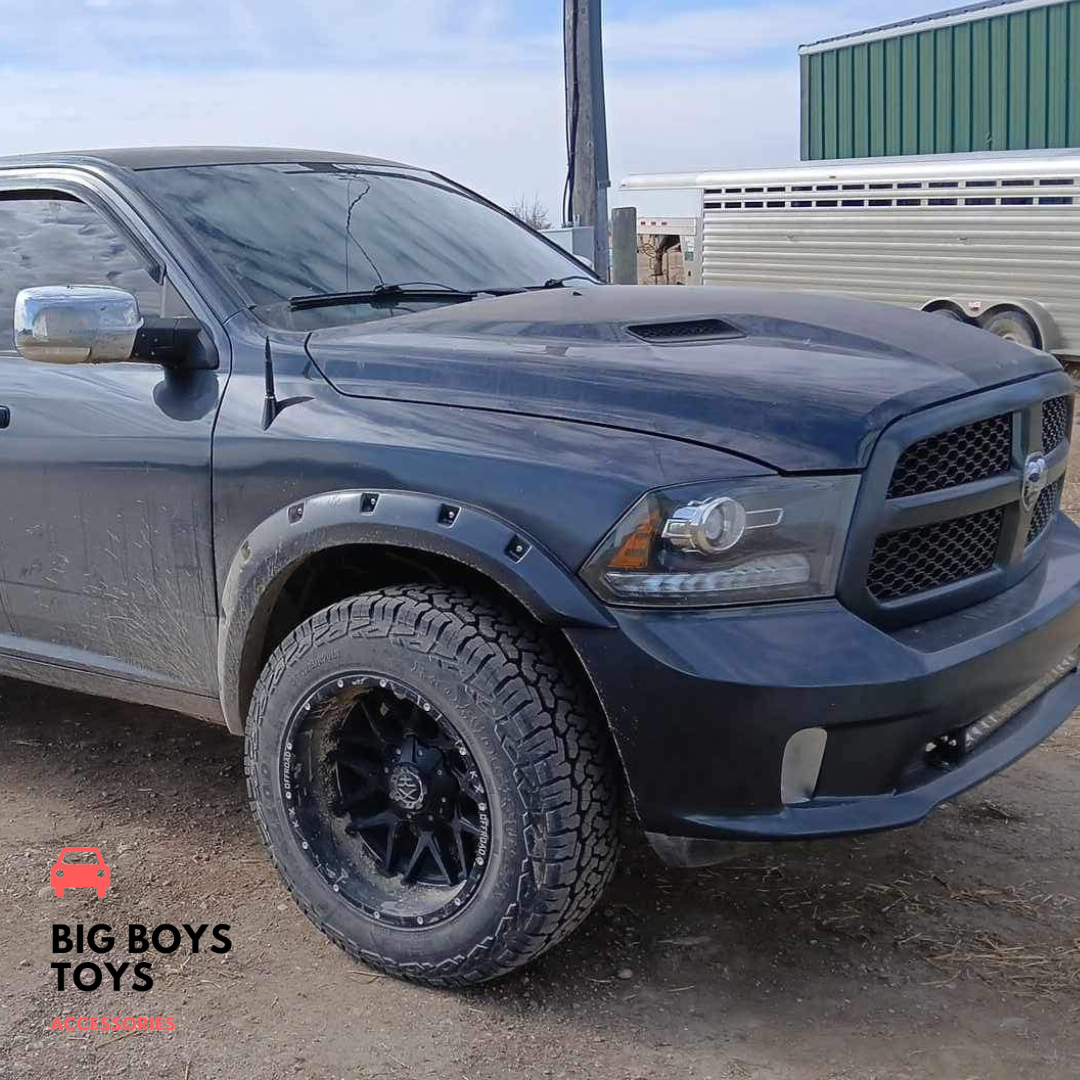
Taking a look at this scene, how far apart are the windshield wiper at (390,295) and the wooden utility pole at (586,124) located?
4.12 meters

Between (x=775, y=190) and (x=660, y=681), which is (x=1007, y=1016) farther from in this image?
(x=775, y=190)

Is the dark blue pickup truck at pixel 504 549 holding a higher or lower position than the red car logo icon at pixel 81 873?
higher

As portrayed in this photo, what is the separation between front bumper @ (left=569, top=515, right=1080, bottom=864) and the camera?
2.56 m

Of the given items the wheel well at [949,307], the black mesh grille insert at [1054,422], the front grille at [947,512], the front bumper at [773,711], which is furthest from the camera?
the wheel well at [949,307]

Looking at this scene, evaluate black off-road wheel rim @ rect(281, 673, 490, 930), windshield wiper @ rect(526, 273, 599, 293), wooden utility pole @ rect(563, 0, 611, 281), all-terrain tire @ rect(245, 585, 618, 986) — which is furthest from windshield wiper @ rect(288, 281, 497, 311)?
wooden utility pole @ rect(563, 0, 611, 281)

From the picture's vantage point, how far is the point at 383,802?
122 inches

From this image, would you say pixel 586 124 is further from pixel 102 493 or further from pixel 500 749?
pixel 500 749

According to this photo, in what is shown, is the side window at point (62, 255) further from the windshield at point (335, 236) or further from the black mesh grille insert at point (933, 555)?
the black mesh grille insert at point (933, 555)

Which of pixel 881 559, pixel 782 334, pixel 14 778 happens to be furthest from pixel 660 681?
pixel 14 778

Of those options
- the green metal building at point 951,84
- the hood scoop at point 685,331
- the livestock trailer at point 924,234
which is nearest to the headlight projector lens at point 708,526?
the hood scoop at point 685,331

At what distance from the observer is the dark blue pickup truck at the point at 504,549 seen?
262cm

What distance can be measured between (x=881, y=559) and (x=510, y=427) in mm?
766

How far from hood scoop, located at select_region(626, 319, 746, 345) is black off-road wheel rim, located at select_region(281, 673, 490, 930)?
3.13 feet

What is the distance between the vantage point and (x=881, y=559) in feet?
8.99
